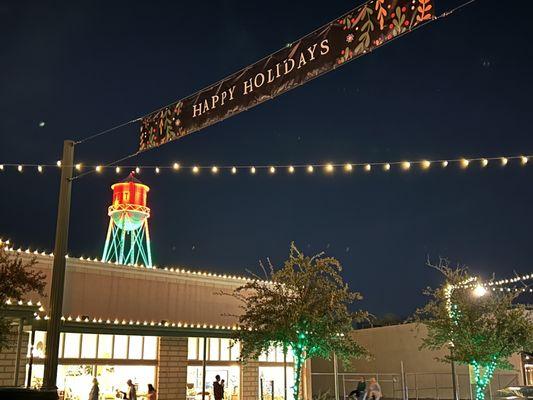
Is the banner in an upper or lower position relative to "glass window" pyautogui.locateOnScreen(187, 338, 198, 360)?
upper

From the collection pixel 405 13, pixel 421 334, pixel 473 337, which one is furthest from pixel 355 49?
pixel 421 334

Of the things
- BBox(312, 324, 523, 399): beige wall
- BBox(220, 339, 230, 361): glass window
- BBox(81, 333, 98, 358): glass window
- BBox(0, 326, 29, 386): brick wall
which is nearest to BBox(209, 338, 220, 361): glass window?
BBox(220, 339, 230, 361): glass window

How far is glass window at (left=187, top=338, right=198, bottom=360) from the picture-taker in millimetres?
23406

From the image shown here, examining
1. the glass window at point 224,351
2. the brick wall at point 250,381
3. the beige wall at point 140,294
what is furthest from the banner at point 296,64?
the brick wall at point 250,381

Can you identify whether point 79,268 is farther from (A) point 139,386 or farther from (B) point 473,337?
(B) point 473,337

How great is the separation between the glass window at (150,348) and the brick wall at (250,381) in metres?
3.92

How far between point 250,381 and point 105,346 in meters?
6.45

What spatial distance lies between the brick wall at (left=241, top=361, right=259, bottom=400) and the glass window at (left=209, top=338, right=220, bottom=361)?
1128 millimetres

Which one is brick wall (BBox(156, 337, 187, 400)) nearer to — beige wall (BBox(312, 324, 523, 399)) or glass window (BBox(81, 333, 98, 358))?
glass window (BBox(81, 333, 98, 358))

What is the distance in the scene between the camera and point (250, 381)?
25078 mm

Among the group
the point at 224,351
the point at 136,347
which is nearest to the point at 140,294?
the point at 136,347

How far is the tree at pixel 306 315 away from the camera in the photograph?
630 inches

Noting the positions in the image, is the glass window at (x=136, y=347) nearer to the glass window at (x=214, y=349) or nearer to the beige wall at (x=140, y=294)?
the beige wall at (x=140, y=294)

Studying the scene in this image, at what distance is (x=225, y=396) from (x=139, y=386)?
3889 millimetres
